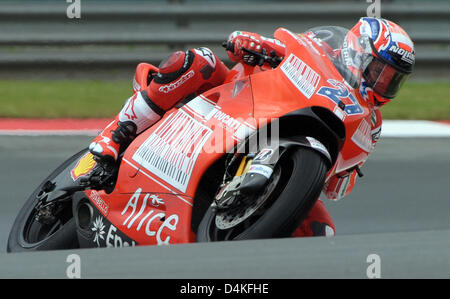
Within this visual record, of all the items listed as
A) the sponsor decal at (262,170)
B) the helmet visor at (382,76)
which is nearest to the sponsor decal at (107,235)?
the sponsor decal at (262,170)

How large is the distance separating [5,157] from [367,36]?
2.79 meters

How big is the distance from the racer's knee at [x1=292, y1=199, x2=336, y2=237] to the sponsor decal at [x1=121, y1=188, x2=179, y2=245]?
1.57ft

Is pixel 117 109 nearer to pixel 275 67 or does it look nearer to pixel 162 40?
pixel 162 40

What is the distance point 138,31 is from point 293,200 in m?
5.96

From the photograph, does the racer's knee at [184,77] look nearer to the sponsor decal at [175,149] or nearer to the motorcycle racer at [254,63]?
the motorcycle racer at [254,63]

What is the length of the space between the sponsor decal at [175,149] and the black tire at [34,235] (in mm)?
547

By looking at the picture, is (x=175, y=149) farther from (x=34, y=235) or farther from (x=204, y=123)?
(x=34, y=235)

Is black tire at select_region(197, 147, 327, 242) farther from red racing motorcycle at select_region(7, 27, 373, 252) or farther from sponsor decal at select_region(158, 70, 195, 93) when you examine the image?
sponsor decal at select_region(158, 70, 195, 93)

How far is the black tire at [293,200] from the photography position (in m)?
2.16

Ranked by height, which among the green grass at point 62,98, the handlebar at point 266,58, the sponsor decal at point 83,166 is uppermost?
the handlebar at point 266,58

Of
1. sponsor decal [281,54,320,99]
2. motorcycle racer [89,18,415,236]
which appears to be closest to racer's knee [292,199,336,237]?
motorcycle racer [89,18,415,236]

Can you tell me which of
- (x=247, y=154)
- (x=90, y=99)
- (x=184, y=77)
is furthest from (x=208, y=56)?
(x=90, y=99)

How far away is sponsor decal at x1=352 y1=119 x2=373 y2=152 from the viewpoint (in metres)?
2.50
